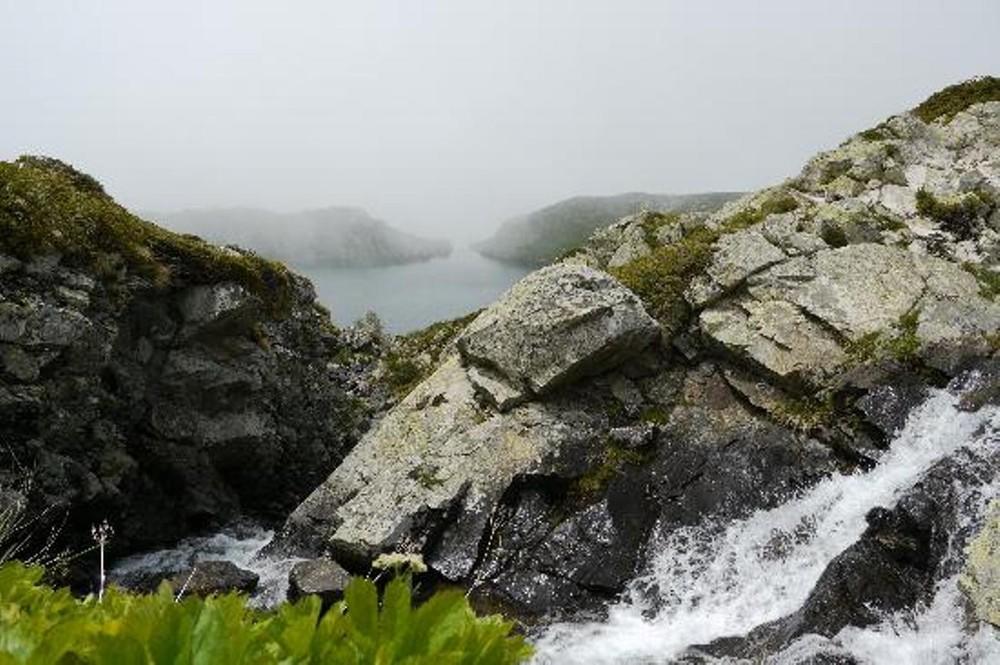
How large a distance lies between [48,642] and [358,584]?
36.4 inches

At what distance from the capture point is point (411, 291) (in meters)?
139

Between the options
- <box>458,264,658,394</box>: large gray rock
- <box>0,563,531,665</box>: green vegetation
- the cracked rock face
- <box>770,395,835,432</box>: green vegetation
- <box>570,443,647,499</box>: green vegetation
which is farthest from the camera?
<box>458,264,658,394</box>: large gray rock

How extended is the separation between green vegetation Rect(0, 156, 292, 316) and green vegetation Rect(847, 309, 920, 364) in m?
15.4

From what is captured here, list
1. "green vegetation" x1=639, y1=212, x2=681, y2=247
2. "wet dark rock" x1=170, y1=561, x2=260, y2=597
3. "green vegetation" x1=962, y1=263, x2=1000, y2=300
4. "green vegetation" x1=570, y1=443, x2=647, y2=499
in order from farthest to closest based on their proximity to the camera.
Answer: "green vegetation" x1=639, y1=212, x2=681, y2=247 < "green vegetation" x1=962, y1=263, x2=1000, y2=300 < "green vegetation" x1=570, y1=443, x2=647, y2=499 < "wet dark rock" x1=170, y1=561, x2=260, y2=597

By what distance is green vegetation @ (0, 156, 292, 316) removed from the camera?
1648 cm

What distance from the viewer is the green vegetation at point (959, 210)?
80.1ft

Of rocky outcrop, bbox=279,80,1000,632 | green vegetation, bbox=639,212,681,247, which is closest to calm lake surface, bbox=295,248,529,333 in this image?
green vegetation, bbox=639,212,681,247

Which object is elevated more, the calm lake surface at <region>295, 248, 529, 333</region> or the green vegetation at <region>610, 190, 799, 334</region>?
the green vegetation at <region>610, 190, 799, 334</region>

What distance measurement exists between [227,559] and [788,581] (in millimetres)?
12894

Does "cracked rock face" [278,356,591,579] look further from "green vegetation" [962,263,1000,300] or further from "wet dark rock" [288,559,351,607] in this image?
"green vegetation" [962,263,1000,300]

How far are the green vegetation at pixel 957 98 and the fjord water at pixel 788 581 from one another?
81.4 feet

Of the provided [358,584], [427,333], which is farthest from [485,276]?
[358,584]

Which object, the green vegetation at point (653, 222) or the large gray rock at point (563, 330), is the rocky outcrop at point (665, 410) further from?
the green vegetation at point (653, 222)

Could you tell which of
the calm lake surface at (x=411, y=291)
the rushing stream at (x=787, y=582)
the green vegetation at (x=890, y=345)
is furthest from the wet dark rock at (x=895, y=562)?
the calm lake surface at (x=411, y=291)
